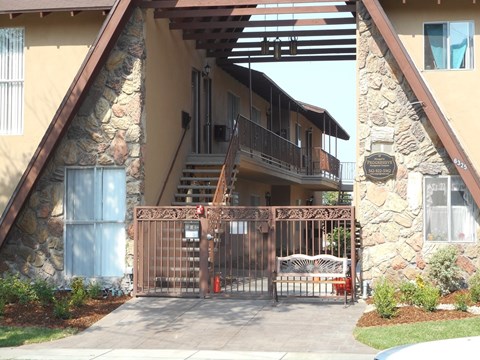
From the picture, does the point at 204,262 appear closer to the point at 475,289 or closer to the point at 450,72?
the point at 475,289

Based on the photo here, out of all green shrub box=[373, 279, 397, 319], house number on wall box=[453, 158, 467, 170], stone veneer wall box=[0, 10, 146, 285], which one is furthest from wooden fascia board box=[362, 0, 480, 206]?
stone veneer wall box=[0, 10, 146, 285]

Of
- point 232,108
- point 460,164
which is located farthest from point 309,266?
point 232,108

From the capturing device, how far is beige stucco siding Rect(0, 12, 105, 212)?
59.8 ft

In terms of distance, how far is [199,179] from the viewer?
68.3ft

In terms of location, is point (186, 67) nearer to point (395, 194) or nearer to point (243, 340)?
point (395, 194)

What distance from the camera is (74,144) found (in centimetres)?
1806

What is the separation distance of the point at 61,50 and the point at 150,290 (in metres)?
6.04

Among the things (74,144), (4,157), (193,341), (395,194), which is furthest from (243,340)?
(4,157)

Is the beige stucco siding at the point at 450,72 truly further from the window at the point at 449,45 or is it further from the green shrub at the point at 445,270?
the green shrub at the point at 445,270

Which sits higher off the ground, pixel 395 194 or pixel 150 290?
pixel 395 194

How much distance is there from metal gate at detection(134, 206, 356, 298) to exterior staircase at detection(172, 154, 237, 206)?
293 cm

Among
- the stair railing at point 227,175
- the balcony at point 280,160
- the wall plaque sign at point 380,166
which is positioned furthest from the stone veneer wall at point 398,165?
the balcony at point 280,160

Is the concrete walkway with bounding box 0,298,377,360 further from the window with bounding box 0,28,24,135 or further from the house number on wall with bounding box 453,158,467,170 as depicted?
the window with bounding box 0,28,24,135

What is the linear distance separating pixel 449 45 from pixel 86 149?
855 centimetres
